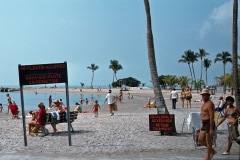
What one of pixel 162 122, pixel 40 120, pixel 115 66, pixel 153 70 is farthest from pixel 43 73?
pixel 115 66

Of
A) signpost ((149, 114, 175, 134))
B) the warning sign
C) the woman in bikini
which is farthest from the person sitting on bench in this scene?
the woman in bikini

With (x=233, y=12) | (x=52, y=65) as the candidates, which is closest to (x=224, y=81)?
(x=233, y=12)

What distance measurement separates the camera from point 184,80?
8906 centimetres

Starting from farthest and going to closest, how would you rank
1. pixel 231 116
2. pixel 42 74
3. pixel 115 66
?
pixel 115 66, pixel 42 74, pixel 231 116

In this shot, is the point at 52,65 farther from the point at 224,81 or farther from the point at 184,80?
the point at 184,80

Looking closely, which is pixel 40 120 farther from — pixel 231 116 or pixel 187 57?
pixel 187 57

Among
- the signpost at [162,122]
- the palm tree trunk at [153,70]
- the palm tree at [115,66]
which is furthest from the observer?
the palm tree at [115,66]

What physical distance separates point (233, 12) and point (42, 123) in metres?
7.81

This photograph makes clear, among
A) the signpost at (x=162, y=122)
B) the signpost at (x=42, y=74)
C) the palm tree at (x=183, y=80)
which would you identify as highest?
the palm tree at (x=183, y=80)

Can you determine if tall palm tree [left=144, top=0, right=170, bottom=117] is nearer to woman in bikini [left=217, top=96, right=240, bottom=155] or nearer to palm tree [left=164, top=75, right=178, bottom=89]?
woman in bikini [left=217, top=96, right=240, bottom=155]

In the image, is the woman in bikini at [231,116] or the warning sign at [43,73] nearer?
the woman in bikini at [231,116]

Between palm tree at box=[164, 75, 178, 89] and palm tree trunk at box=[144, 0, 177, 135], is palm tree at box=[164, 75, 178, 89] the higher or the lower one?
the higher one

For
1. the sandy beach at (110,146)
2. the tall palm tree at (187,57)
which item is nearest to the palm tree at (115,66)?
the tall palm tree at (187,57)

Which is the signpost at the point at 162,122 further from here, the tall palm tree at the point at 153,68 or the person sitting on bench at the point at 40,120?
the person sitting on bench at the point at 40,120
